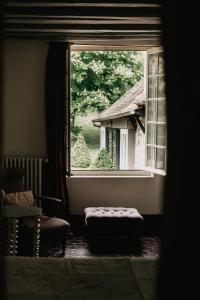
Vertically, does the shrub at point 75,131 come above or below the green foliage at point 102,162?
above

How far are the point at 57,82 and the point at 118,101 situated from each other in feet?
4.26

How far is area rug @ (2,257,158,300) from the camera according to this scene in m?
1.75

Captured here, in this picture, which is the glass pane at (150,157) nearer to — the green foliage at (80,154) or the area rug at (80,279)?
the green foliage at (80,154)

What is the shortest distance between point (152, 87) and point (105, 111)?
44.8 inches

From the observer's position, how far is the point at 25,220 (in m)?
5.15

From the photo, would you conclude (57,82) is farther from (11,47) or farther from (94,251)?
(94,251)

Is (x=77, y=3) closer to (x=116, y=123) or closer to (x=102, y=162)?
(x=102, y=162)

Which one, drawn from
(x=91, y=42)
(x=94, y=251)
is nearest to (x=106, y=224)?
(x=94, y=251)

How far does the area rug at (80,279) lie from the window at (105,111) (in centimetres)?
473

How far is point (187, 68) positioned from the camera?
19.5 inches

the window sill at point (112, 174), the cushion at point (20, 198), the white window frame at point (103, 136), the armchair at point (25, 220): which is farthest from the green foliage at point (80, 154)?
the cushion at point (20, 198)

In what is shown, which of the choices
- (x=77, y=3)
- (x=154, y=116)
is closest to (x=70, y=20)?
(x=77, y=3)

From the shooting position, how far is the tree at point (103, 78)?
727 centimetres

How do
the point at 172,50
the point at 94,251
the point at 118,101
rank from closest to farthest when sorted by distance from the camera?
1. the point at 172,50
2. the point at 94,251
3. the point at 118,101
